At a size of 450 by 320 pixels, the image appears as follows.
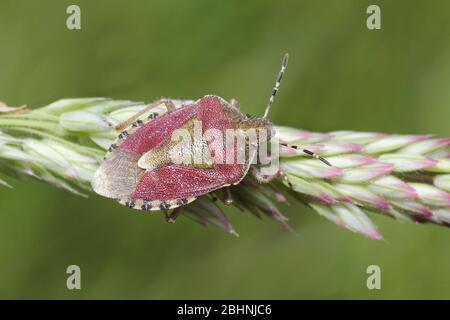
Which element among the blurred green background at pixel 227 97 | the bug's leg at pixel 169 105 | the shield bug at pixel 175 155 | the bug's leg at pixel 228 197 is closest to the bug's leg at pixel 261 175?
the shield bug at pixel 175 155

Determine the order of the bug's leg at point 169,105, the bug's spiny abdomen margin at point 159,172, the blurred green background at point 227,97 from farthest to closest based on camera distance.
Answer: the blurred green background at point 227,97, the bug's leg at point 169,105, the bug's spiny abdomen margin at point 159,172

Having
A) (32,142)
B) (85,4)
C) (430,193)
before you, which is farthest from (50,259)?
(430,193)

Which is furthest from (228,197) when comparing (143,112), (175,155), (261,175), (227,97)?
(227,97)

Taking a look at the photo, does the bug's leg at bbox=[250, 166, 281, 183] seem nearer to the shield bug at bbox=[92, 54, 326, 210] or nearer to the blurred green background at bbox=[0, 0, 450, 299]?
the shield bug at bbox=[92, 54, 326, 210]

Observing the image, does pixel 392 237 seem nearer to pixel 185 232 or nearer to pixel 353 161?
pixel 185 232

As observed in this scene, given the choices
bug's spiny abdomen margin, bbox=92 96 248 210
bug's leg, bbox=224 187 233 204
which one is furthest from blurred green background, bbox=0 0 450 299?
bug's leg, bbox=224 187 233 204

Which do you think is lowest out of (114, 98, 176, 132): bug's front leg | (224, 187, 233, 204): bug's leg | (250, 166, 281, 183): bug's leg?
(224, 187, 233, 204): bug's leg

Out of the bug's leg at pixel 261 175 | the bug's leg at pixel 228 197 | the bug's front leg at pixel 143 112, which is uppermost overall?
the bug's front leg at pixel 143 112

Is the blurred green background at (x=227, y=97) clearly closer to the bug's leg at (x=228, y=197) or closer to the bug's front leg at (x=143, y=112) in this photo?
the bug's front leg at (x=143, y=112)

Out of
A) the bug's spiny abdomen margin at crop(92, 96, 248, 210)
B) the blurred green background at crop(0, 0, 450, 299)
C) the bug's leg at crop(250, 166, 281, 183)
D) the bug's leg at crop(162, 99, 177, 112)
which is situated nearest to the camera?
the bug's leg at crop(250, 166, 281, 183)
